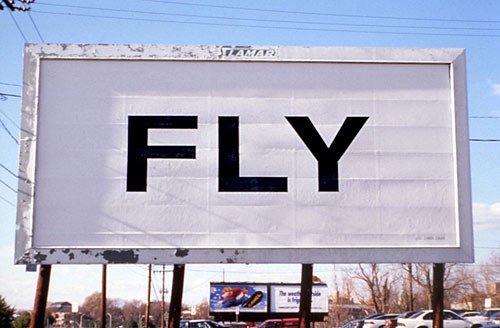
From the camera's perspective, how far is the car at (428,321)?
1284 inches

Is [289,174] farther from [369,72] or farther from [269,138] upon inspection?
[369,72]

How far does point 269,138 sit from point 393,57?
215 centimetres

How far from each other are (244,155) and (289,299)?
56206 mm

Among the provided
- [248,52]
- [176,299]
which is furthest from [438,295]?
[248,52]

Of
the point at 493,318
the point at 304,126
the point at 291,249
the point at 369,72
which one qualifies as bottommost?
the point at 493,318

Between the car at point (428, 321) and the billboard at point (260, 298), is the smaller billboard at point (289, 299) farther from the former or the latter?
the car at point (428, 321)

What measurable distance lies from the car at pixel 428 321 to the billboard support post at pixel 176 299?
76.9 feet

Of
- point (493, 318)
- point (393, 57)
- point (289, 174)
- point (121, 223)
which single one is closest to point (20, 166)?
point (121, 223)

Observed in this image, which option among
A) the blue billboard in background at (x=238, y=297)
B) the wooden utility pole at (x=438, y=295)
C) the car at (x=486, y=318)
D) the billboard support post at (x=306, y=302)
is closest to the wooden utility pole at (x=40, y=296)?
the billboard support post at (x=306, y=302)

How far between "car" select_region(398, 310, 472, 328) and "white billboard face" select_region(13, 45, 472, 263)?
2360cm

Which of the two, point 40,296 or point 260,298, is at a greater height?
point 40,296

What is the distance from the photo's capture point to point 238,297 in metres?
63.3

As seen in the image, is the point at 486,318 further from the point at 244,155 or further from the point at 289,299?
the point at 244,155

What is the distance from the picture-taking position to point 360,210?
33.3 ft
